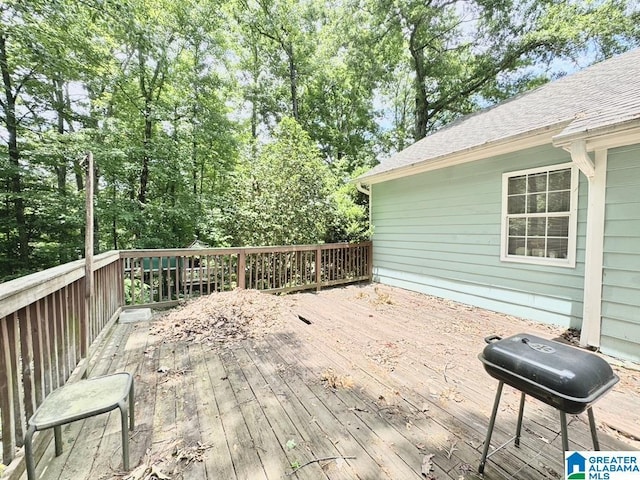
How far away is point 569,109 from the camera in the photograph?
390cm

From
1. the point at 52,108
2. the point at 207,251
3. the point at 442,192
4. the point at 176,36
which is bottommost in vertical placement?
the point at 207,251

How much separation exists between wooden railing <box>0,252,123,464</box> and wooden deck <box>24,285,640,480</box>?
1.13ft

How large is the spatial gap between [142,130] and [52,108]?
210cm

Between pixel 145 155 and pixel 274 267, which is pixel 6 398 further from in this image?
pixel 145 155

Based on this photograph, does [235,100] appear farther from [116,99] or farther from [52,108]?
[52,108]

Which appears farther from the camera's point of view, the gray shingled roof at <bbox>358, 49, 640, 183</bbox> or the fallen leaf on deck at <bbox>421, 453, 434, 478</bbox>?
the gray shingled roof at <bbox>358, 49, 640, 183</bbox>

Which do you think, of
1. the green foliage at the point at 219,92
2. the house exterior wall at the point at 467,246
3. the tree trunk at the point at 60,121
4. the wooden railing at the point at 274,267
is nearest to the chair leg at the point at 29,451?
the wooden railing at the point at 274,267

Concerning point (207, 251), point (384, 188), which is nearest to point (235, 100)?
point (384, 188)

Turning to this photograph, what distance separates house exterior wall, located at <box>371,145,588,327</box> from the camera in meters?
3.88

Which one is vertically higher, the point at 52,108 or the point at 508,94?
the point at 508,94

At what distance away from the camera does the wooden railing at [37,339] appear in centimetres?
133

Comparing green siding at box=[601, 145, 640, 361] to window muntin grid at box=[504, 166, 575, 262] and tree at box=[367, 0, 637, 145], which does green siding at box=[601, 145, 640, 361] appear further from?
tree at box=[367, 0, 637, 145]

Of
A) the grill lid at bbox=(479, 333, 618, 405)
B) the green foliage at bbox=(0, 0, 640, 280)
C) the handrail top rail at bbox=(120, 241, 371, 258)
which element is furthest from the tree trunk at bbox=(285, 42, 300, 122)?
the grill lid at bbox=(479, 333, 618, 405)

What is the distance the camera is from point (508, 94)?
36.9 ft
